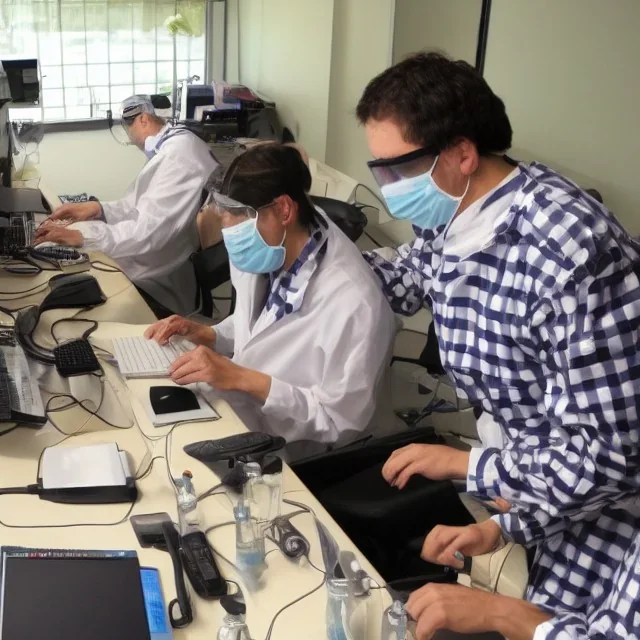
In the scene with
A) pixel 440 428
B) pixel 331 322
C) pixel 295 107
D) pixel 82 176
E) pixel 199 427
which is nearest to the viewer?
pixel 199 427

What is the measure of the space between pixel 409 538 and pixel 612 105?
186 centimetres

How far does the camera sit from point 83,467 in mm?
1358

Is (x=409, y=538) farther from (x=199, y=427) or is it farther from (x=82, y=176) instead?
(x=82, y=176)

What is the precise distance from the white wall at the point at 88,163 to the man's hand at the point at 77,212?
1428mm

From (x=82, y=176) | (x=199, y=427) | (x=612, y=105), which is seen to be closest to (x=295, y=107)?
(x=82, y=176)

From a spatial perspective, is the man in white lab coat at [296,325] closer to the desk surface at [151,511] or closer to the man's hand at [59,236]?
the desk surface at [151,511]

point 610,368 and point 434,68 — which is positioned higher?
point 434,68

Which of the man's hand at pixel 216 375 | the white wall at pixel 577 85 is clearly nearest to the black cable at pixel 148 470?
the man's hand at pixel 216 375

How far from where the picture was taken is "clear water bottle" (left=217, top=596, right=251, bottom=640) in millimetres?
966

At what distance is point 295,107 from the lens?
161 inches

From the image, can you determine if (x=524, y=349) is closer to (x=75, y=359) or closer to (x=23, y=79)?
(x=75, y=359)

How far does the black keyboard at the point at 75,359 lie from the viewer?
166 centimetres

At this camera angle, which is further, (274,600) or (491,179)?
(491,179)

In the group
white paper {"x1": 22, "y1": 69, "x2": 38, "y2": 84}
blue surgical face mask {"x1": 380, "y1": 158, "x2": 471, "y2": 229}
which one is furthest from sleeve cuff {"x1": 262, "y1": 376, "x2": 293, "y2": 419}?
white paper {"x1": 22, "y1": 69, "x2": 38, "y2": 84}
